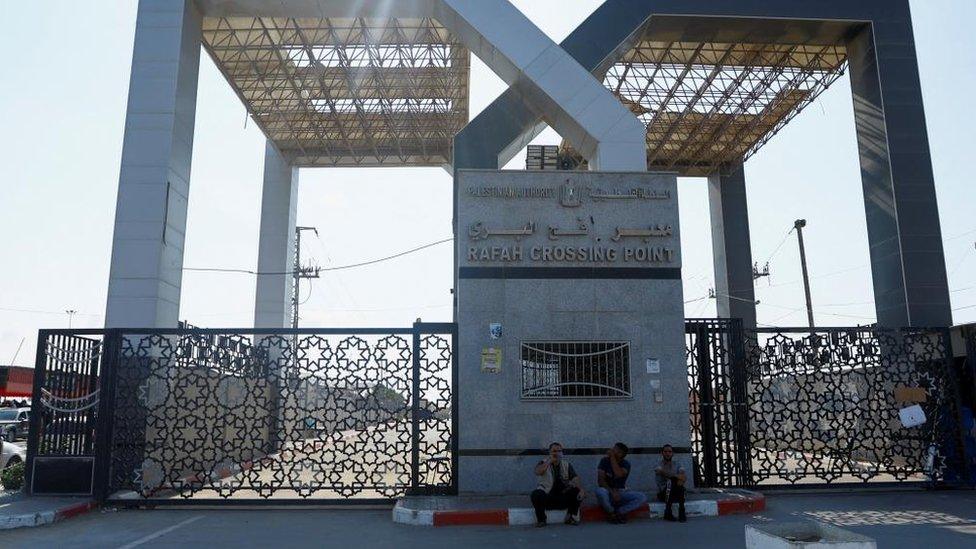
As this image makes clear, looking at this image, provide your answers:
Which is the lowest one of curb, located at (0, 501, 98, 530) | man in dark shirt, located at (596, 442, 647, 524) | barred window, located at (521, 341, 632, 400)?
curb, located at (0, 501, 98, 530)

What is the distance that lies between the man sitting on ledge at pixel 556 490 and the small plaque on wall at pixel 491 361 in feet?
5.23

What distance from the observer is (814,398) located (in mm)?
11414

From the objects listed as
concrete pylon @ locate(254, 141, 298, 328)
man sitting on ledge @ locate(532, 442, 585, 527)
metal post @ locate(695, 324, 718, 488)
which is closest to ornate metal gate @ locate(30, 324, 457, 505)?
man sitting on ledge @ locate(532, 442, 585, 527)

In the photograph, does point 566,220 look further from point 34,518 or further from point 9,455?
point 9,455

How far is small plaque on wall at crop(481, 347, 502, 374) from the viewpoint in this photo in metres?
10.4

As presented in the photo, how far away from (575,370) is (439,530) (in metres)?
3.06

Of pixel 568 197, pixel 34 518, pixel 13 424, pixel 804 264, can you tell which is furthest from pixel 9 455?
pixel 804 264

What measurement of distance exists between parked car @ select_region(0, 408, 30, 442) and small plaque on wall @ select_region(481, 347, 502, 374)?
62.2ft

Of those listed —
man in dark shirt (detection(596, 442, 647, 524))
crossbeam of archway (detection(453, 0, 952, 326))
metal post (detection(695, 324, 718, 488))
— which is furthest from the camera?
crossbeam of archway (detection(453, 0, 952, 326))

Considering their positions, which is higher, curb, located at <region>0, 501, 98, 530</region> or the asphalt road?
curb, located at <region>0, 501, 98, 530</region>

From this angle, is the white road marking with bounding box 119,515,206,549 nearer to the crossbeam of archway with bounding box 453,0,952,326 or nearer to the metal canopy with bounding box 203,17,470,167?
the crossbeam of archway with bounding box 453,0,952,326

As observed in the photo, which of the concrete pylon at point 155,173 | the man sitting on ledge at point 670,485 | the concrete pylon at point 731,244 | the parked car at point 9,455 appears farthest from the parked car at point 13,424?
the concrete pylon at point 731,244

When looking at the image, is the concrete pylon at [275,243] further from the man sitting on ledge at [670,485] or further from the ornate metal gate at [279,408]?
the man sitting on ledge at [670,485]

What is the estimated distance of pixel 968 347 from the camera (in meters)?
11.7
